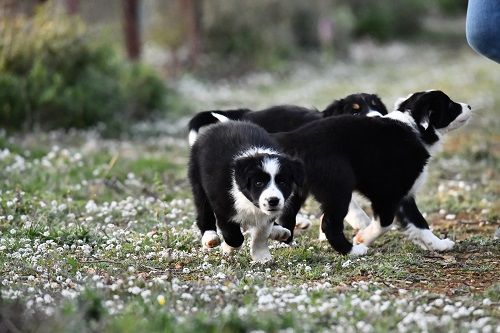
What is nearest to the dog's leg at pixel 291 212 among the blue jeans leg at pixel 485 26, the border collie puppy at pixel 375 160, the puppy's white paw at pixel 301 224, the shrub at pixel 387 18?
the border collie puppy at pixel 375 160

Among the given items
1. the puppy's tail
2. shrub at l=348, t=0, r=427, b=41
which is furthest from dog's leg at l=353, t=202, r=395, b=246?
shrub at l=348, t=0, r=427, b=41

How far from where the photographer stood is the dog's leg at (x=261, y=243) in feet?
21.7

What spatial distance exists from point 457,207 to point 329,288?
11.6 ft

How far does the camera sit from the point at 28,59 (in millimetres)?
12930

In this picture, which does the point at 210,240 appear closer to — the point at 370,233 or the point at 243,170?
the point at 243,170

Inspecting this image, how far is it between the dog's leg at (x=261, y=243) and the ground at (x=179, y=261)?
0.26 feet

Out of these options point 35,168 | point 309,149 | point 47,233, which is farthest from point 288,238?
point 35,168

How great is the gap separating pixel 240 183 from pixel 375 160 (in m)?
1.18

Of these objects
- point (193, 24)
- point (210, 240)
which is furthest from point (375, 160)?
point (193, 24)

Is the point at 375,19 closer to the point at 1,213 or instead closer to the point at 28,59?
the point at 28,59

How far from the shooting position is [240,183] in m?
6.38

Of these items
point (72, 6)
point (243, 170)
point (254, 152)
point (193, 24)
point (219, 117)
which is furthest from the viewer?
point (193, 24)

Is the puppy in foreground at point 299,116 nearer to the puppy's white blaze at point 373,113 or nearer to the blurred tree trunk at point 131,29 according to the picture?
the puppy's white blaze at point 373,113

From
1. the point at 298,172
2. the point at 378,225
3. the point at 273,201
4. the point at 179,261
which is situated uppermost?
the point at 298,172
